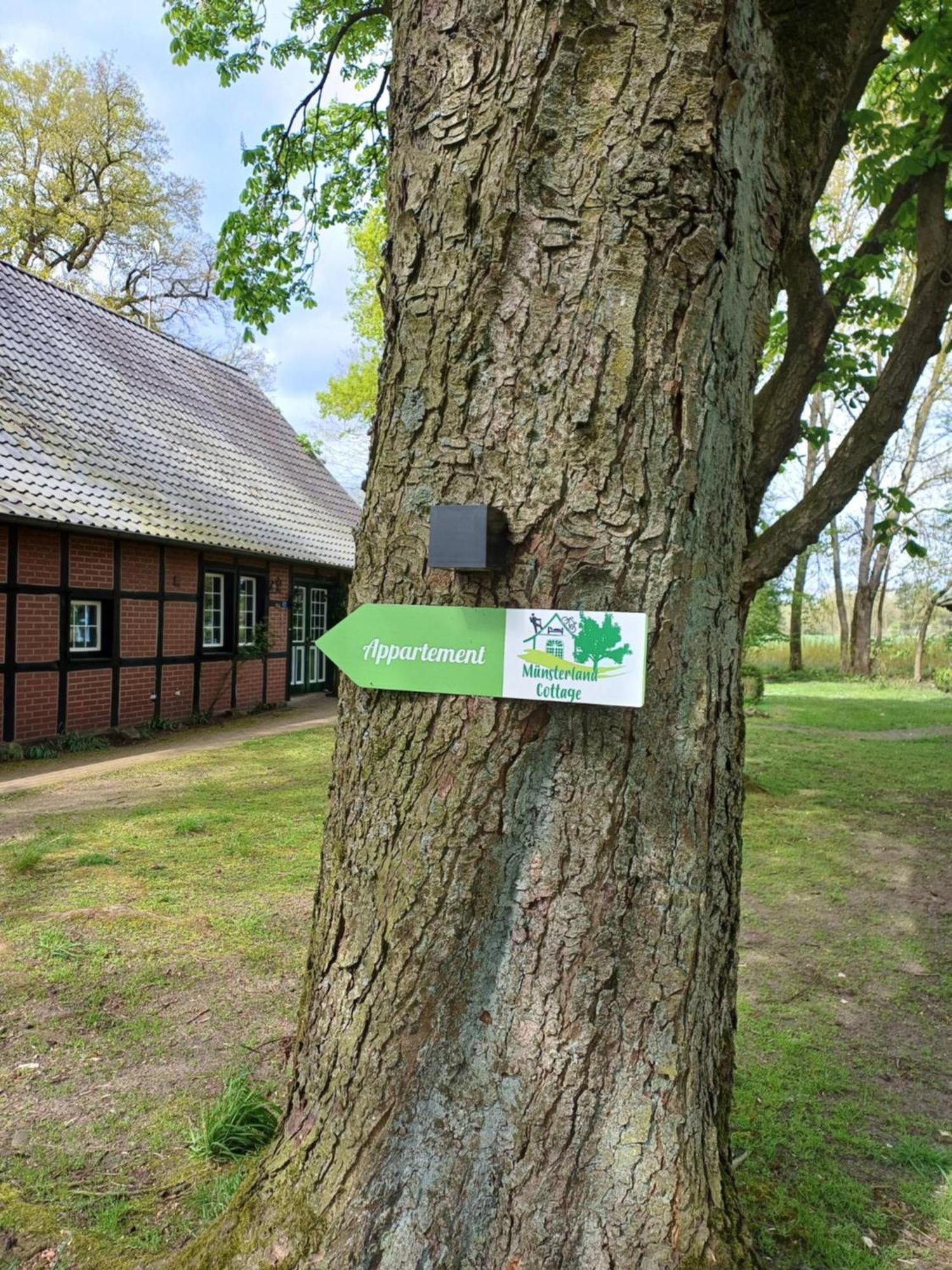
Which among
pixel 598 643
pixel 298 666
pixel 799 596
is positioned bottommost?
pixel 298 666

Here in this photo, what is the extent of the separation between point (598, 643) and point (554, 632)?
0.27 feet

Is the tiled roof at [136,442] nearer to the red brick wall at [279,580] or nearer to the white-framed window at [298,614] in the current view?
the red brick wall at [279,580]

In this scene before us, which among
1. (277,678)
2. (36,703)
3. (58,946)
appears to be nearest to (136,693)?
(36,703)

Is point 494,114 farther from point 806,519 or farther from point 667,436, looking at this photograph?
point 806,519

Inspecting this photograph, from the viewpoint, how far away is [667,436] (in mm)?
1617

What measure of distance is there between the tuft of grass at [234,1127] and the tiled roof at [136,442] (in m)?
7.73

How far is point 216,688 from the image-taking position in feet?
42.8

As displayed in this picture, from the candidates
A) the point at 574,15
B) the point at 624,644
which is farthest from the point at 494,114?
the point at 624,644

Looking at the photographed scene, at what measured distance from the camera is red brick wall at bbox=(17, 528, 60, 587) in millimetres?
9445

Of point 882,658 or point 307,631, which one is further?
point 882,658

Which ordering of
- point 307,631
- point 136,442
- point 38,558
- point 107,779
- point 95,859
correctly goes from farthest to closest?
point 307,631 < point 136,442 < point 38,558 < point 107,779 < point 95,859

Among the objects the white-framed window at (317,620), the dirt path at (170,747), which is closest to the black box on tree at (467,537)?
the dirt path at (170,747)

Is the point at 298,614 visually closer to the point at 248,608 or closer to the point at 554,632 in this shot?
the point at 248,608

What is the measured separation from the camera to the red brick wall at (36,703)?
31.5ft
